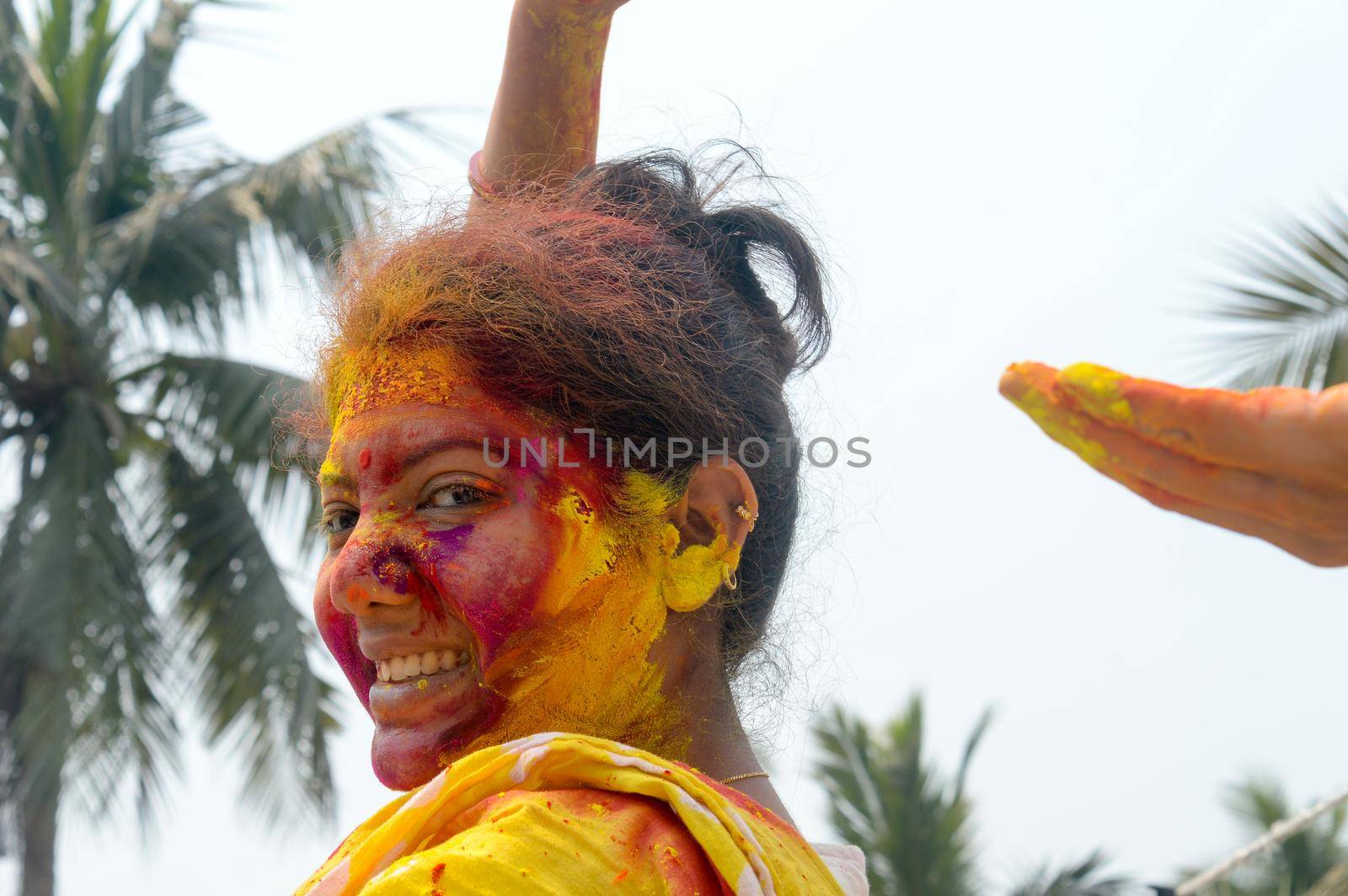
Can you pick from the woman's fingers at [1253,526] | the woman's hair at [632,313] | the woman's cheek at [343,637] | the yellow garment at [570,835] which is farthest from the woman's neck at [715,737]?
the woman's fingers at [1253,526]

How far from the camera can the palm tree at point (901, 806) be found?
10.6 metres

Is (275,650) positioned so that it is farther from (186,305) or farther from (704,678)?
(704,678)

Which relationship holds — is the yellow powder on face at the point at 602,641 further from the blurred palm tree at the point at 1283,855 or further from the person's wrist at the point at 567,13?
the blurred palm tree at the point at 1283,855

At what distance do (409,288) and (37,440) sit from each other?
8.26 meters

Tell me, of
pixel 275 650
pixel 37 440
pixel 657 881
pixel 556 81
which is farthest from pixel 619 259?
pixel 37 440

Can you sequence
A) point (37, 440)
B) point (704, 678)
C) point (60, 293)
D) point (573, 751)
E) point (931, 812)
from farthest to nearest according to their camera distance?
point (931, 812) → point (37, 440) → point (60, 293) → point (704, 678) → point (573, 751)

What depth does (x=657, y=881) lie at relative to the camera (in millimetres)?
1494

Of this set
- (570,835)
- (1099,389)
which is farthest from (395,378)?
(1099,389)

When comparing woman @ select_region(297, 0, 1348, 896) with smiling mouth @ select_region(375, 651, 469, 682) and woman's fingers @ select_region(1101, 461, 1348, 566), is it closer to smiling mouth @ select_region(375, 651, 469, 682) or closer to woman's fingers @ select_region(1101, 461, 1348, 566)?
smiling mouth @ select_region(375, 651, 469, 682)

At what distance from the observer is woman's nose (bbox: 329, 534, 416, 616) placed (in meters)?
1.91

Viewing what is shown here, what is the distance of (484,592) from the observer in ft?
6.18

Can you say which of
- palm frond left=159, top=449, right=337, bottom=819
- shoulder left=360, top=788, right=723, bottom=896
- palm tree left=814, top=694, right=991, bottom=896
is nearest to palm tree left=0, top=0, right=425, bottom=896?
palm frond left=159, top=449, right=337, bottom=819

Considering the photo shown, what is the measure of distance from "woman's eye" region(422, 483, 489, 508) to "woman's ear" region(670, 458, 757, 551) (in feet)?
0.95

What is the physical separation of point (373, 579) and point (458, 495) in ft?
0.54
